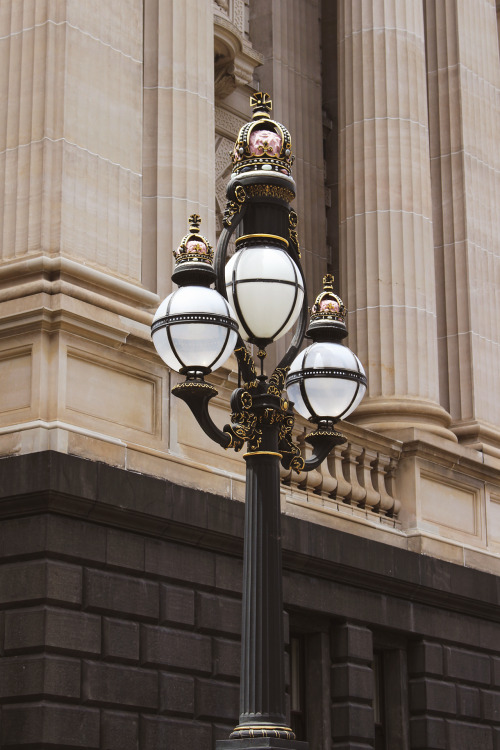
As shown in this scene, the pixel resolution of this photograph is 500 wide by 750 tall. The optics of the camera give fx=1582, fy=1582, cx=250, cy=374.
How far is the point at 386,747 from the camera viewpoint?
21.2 m

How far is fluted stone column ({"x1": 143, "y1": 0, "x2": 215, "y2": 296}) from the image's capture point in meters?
19.3

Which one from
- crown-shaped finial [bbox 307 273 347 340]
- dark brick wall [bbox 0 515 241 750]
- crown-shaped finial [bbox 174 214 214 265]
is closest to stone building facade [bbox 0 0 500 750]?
dark brick wall [bbox 0 515 241 750]

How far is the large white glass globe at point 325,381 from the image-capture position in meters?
11.7

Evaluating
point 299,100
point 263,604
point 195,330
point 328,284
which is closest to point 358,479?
point 299,100

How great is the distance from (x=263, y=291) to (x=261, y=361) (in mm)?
584

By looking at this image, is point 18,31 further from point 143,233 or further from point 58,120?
point 143,233

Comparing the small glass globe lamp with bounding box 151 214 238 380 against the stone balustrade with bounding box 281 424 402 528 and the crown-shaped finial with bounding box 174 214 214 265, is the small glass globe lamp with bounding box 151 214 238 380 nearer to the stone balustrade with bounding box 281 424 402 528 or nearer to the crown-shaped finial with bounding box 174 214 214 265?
the crown-shaped finial with bounding box 174 214 214 265

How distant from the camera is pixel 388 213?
23766 mm

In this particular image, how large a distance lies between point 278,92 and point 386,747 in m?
11.6

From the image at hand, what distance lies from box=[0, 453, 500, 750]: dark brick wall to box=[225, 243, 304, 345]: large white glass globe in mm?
5135

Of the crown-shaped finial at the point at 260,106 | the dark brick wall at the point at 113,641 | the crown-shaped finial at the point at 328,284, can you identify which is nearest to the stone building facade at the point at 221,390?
the dark brick wall at the point at 113,641

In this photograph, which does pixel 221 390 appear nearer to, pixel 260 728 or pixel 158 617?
pixel 158 617

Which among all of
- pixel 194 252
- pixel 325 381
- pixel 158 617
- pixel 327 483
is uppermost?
pixel 327 483

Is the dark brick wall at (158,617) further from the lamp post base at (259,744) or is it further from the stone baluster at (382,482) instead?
the lamp post base at (259,744)
